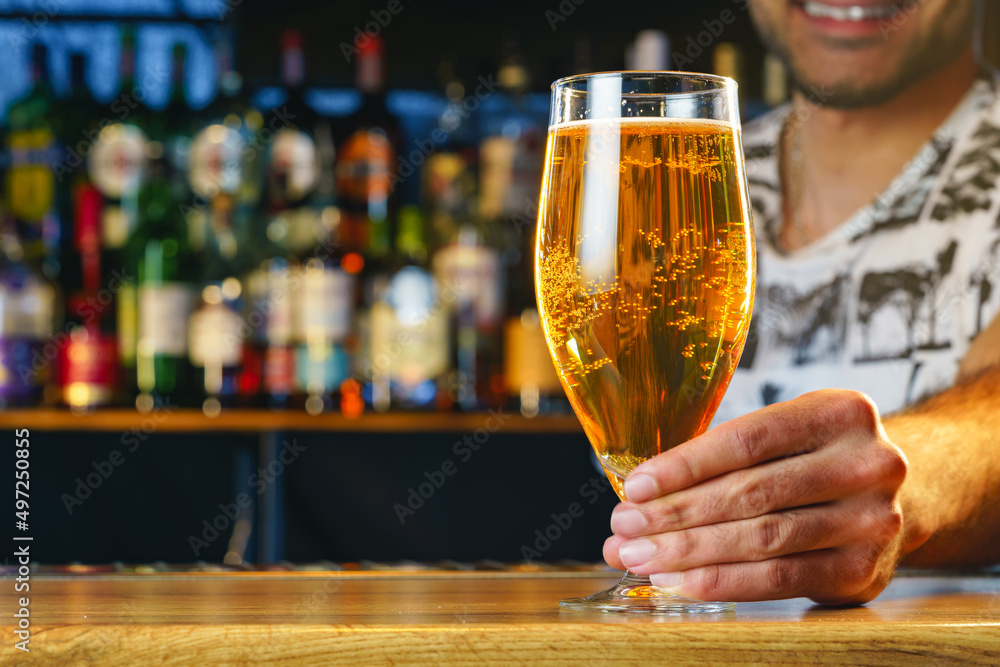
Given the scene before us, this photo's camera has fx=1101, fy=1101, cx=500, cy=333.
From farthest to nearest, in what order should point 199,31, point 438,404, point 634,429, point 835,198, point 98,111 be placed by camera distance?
point 199,31, point 98,111, point 438,404, point 835,198, point 634,429

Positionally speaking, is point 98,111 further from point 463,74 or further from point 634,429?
point 634,429

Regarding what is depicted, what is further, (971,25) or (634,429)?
(971,25)

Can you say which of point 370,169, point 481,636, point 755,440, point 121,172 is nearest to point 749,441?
point 755,440

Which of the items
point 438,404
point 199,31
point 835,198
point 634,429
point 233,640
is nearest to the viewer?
point 233,640

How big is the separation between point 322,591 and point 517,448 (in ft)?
4.58

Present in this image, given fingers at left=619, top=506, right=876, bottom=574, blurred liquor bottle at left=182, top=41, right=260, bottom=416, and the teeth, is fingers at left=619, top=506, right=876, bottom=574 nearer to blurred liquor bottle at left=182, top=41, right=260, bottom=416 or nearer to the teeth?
the teeth

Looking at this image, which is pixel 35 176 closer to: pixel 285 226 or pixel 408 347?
pixel 285 226

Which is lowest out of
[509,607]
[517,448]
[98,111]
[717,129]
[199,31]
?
[517,448]

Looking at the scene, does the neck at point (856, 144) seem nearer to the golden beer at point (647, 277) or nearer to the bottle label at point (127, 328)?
the golden beer at point (647, 277)

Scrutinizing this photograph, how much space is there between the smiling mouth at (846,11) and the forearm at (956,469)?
0.72 metres

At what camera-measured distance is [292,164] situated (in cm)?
198

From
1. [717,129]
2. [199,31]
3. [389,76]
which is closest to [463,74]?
[389,76]

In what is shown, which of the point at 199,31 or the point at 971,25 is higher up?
the point at 199,31

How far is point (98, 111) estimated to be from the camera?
2.01m
